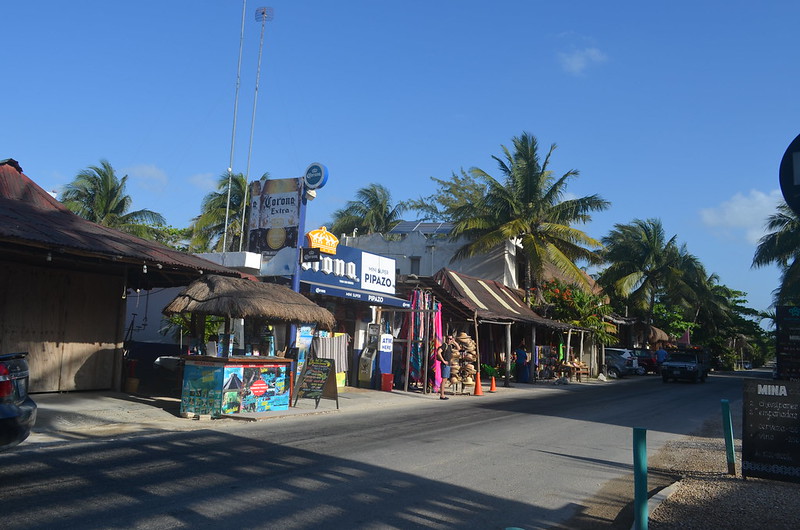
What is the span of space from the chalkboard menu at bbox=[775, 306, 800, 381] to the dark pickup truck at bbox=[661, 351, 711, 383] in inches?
655

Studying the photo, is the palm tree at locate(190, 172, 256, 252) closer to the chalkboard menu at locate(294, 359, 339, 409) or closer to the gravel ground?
the chalkboard menu at locate(294, 359, 339, 409)

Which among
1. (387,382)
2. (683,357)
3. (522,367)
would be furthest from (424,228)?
(387,382)

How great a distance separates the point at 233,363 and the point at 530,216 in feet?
80.7

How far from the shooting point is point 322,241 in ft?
62.2

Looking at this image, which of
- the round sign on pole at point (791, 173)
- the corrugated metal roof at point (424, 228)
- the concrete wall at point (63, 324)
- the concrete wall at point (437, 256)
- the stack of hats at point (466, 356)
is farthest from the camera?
the corrugated metal roof at point (424, 228)

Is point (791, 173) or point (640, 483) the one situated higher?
point (791, 173)

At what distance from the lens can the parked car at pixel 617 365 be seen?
40.6 meters

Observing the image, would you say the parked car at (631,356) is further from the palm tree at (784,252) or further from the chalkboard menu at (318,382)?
the chalkboard menu at (318,382)

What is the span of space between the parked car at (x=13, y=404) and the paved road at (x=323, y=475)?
1.81 feet

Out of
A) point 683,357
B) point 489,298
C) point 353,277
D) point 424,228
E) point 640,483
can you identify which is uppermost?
point 424,228

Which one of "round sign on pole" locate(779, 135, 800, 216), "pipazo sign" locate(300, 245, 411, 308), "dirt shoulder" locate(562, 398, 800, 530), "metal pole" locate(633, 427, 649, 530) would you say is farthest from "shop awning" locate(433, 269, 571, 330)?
"round sign on pole" locate(779, 135, 800, 216)

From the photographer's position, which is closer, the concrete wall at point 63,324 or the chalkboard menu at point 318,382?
the concrete wall at point 63,324

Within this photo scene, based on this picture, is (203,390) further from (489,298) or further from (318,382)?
(489,298)

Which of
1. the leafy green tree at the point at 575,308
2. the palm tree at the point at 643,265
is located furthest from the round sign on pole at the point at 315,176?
the palm tree at the point at 643,265
